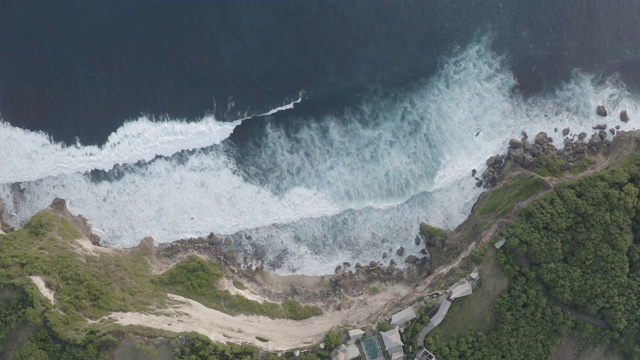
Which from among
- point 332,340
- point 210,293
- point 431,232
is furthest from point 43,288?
point 431,232

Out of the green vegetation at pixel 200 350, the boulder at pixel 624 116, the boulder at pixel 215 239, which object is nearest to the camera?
the green vegetation at pixel 200 350

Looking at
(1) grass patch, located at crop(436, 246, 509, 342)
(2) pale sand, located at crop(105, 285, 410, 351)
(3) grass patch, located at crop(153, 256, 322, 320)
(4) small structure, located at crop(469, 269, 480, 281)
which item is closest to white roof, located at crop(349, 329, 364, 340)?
(2) pale sand, located at crop(105, 285, 410, 351)

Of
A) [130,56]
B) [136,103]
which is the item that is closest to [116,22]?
[130,56]

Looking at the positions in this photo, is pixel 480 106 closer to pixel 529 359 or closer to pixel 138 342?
pixel 529 359

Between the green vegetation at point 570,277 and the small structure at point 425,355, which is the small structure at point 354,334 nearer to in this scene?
the small structure at point 425,355

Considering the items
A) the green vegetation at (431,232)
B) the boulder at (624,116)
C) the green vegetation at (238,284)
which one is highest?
the boulder at (624,116)

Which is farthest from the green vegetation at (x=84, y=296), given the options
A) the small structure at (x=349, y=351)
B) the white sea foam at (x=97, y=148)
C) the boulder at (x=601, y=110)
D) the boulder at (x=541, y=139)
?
the boulder at (x=601, y=110)

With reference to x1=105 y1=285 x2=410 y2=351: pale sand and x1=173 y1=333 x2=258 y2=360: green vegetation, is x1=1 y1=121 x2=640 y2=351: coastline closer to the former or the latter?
x1=105 y1=285 x2=410 y2=351: pale sand
